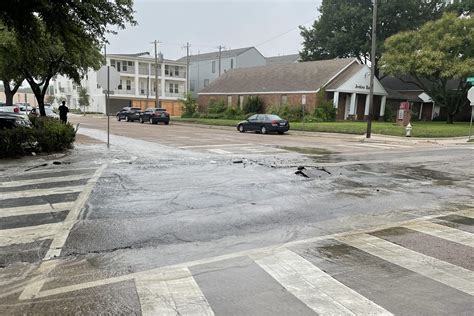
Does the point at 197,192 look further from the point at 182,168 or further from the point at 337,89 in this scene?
the point at 337,89

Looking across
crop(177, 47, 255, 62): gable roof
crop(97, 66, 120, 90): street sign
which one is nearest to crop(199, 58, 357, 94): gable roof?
crop(177, 47, 255, 62): gable roof

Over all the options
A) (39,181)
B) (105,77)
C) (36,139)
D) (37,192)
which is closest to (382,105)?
(105,77)

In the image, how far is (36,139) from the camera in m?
14.3

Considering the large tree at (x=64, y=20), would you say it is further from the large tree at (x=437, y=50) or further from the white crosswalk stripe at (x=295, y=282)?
the large tree at (x=437, y=50)

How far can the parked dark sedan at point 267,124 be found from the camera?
29297 mm

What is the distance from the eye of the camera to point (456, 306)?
389 centimetres

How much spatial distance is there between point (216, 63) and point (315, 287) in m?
73.9

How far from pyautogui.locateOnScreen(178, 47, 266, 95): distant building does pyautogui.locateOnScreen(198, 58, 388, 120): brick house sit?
76.9 ft

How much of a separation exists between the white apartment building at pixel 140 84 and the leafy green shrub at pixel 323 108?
36819 millimetres

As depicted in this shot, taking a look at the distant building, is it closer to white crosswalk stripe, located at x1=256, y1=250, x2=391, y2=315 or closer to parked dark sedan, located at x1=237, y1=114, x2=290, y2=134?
parked dark sedan, located at x1=237, y1=114, x2=290, y2=134

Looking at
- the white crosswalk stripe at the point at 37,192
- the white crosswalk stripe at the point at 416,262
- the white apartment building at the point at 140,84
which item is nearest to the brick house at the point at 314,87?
the white apartment building at the point at 140,84

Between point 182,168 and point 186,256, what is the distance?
23.5ft

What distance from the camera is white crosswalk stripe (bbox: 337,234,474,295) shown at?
452 centimetres

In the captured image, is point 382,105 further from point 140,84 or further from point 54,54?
point 140,84
